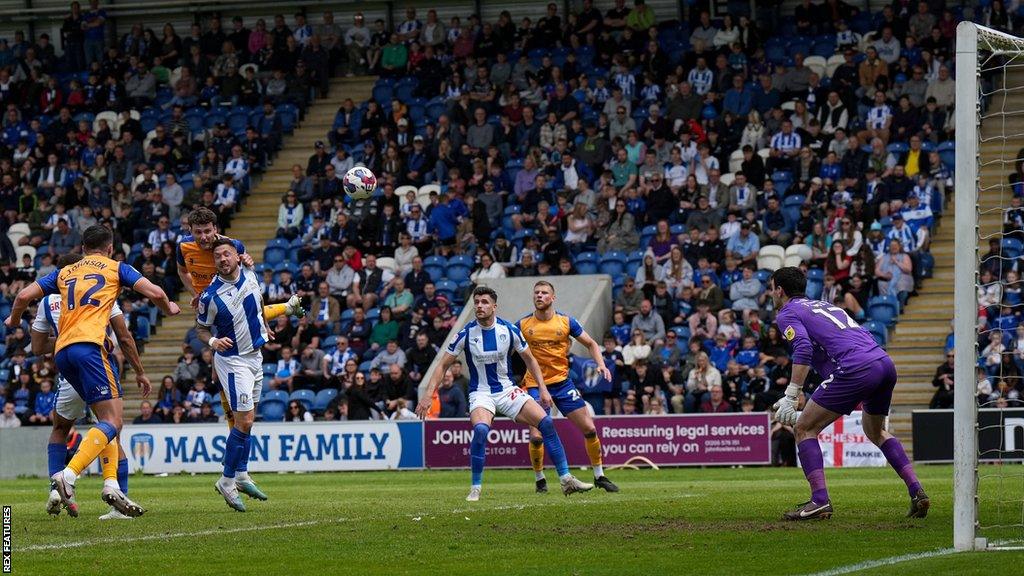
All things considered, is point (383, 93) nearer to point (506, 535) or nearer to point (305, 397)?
point (305, 397)

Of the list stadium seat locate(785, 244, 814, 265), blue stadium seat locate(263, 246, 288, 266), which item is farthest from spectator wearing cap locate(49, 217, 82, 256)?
stadium seat locate(785, 244, 814, 265)

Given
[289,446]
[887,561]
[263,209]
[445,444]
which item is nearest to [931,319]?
[445,444]

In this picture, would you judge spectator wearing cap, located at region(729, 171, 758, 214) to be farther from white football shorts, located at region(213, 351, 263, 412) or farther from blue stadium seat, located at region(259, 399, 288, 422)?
white football shorts, located at region(213, 351, 263, 412)

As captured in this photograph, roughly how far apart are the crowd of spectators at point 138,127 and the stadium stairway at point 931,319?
16.3m

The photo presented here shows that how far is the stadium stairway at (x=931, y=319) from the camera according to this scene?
1032 inches

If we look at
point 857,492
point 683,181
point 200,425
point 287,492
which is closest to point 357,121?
point 683,181

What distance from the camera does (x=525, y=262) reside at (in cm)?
2952

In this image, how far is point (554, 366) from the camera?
56.4 ft

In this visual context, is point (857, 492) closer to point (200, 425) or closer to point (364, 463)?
point (364, 463)

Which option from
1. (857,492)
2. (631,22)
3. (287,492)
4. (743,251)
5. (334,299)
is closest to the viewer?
(857,492)

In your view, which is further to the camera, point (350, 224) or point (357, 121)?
point (357, 121)

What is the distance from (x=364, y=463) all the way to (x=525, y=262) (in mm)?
6048

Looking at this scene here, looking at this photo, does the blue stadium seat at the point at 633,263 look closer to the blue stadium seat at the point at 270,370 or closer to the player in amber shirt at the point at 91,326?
the blue stadium seat at the point at 270,370

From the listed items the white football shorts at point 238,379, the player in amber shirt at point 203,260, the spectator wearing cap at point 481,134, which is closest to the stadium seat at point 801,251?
the spectator wearing cap at point 481,134
